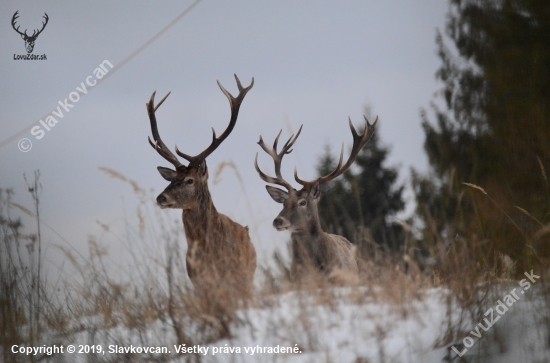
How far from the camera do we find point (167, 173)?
6844mm

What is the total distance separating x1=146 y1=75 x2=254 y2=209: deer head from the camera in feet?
21.7

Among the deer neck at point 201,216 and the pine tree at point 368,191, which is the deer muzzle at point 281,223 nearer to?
the deer neck at point 201,216

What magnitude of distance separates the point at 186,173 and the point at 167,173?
0.75ft

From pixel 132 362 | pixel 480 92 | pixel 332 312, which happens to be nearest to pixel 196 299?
pixel 132 362

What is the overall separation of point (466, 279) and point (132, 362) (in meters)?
2.15

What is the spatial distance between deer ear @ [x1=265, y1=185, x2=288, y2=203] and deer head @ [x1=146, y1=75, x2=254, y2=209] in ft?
2.58

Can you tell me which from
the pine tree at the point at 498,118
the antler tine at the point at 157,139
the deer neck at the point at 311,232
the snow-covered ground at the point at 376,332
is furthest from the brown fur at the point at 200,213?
the pine tree at the point at 498,118

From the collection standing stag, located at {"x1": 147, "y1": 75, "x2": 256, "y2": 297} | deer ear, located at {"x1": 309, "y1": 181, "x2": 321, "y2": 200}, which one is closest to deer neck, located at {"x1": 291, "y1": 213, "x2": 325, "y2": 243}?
deer ear, located at {"x1": 309, "y1": 181, "x2": 321, "y2": 200}

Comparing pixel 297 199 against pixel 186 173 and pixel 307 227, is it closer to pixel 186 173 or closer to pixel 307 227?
pixel 307 227

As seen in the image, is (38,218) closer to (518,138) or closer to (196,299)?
(196,299)

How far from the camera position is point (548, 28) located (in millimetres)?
11648

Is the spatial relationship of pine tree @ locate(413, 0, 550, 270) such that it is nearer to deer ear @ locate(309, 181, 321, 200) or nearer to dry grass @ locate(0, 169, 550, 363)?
deer ear @ locate(309, 181, 321, 200)

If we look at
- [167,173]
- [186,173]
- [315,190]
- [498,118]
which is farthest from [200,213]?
[498,118]

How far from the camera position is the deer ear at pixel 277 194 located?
24.3 feet
